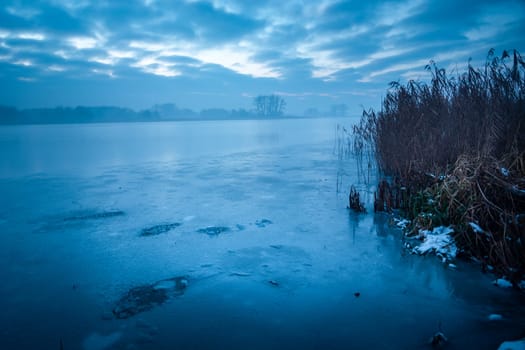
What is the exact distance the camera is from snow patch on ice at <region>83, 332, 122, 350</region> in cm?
269

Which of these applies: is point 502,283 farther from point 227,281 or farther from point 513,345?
point 227,281

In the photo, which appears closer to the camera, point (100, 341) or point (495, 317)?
point (100, 341)

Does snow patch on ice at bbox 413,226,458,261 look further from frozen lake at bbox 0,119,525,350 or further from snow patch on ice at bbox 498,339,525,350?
snow patch on ice at bbox 498,339,525,350

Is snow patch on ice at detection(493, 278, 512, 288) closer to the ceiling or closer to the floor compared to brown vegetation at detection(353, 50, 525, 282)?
closer to the floor

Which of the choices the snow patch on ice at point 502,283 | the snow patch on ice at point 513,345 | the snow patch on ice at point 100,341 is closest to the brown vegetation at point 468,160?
the snow patch on ice at point 502,283

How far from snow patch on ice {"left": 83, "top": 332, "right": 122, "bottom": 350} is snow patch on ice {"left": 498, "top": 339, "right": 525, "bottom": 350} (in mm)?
3160

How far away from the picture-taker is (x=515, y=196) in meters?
4.11

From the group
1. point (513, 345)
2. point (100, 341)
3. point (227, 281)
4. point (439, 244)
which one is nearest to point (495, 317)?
point (513, 345)

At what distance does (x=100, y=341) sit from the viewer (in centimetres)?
276

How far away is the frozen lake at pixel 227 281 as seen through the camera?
112 inches

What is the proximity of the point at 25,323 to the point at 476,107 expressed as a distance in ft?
27.1

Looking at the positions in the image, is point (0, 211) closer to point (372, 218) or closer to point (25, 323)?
point (25, 323)

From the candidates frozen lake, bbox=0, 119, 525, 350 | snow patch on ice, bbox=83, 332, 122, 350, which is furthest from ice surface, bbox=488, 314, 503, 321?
snow patch on ice, bbox=83, 332, 122, 350

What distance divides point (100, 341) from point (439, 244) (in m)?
4.21
